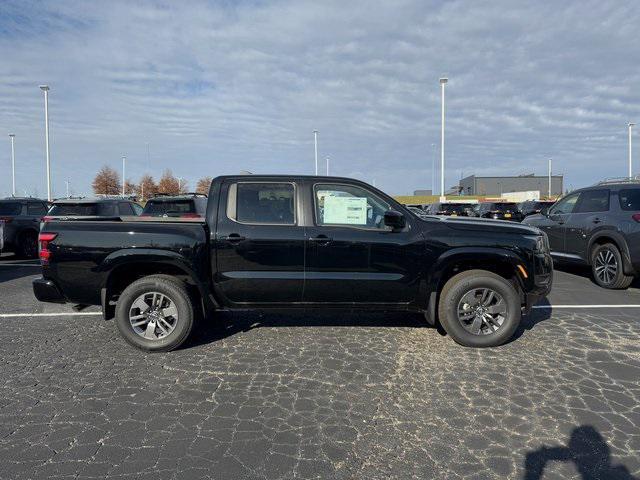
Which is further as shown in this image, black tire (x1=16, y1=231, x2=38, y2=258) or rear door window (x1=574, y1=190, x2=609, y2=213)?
black tire (x1=16, y1=231, x2=38, y2=258)

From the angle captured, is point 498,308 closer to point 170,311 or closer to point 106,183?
point 170,311

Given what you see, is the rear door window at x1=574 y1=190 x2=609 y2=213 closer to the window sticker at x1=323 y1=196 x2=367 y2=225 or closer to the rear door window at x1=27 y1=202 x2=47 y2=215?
the window sticker at x1=323 y1=196 x2=367 y2=225

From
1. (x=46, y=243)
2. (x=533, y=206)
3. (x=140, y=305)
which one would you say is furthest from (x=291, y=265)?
(x=533, y=206)

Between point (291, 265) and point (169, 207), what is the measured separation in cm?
722

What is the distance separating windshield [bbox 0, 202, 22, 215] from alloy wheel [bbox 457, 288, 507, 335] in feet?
41.4

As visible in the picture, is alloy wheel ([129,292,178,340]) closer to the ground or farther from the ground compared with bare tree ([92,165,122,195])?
closer to the ground

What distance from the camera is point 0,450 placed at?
10.2ft

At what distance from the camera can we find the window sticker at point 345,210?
5.18 m

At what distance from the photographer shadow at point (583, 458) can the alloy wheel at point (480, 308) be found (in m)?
1.86

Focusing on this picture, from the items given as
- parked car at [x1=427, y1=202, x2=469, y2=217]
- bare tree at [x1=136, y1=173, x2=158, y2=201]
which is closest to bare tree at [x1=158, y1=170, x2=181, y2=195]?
bare tree at [x1=136, y1=173, x2=158, y2=201]

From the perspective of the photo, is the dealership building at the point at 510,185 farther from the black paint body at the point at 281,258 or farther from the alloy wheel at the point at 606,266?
the black paint body at the point at 281,258

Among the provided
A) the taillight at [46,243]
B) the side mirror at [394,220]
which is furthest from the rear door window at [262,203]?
the taillight at [46,243]

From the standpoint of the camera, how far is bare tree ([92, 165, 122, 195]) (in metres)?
57.3

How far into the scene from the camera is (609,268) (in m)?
8.46
